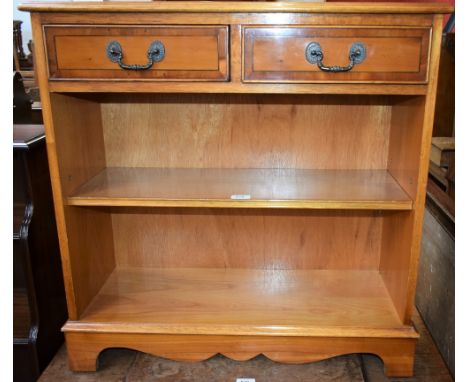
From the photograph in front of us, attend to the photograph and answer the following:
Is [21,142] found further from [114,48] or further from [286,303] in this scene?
[286,303]

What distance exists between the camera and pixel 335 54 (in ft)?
3.69

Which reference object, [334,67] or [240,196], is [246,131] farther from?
[334,67]

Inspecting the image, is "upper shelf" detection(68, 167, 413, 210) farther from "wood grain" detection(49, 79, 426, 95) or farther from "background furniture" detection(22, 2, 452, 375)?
"wood grain" detection(49, 79, 426, 95)

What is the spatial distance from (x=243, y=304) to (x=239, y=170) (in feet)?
1.45

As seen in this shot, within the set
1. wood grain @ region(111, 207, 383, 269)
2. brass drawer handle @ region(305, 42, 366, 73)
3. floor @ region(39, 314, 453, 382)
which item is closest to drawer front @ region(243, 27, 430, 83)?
brass drawer handle @ region(305, 42, 366, 73)

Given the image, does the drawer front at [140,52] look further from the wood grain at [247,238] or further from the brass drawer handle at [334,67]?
the wood grain at [247,238]

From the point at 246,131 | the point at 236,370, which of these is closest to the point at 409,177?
the point at 246,131

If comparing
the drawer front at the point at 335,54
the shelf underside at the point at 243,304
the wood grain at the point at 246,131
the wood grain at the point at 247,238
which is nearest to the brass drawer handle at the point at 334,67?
the drawer front at the point at 335,54

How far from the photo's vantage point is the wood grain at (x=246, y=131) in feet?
4.88

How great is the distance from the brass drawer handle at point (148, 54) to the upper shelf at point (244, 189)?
0.36 m

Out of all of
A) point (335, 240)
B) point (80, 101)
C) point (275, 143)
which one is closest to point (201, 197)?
point (275, 143)

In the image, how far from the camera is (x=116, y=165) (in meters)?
1.57

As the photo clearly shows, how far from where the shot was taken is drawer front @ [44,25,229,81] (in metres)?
1.13

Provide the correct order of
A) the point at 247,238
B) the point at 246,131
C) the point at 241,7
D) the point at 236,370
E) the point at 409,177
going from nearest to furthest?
the point at 241,7 → the point at 409,177 → the point at 236,370 → the point at 246,131 → the point at 247,238
